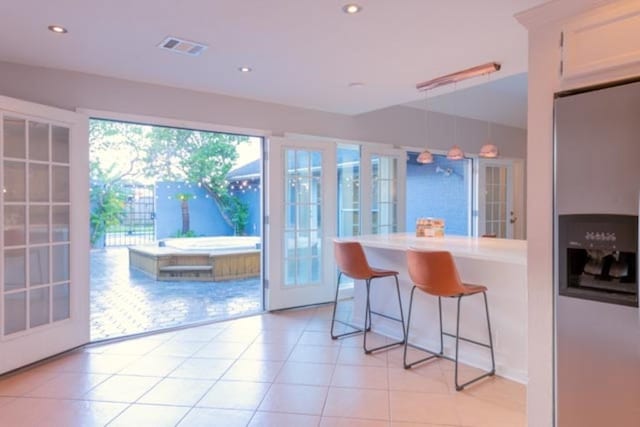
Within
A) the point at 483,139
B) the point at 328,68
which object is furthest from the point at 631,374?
the point at 483,139

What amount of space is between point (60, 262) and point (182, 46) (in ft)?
6.76

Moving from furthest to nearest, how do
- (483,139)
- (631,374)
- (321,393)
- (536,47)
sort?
(483,139), (321,393), (536,47), (631,374)

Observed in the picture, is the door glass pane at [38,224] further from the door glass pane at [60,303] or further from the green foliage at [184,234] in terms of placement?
the green foliage at [184,234]

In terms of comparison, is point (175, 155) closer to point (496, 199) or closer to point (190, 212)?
point (190, 212)

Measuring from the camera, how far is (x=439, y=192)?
8.35 metres

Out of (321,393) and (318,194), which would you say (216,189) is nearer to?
(318,194)

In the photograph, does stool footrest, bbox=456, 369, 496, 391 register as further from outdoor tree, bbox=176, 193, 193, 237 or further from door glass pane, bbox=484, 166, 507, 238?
outdoor tree, bbox=176, 193, 193, 237

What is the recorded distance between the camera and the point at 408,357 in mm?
3238

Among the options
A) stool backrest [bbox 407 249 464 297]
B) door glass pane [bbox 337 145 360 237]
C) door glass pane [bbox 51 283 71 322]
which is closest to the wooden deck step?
door glass pane [bbox 337 145 360 237]

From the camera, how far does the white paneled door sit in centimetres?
301

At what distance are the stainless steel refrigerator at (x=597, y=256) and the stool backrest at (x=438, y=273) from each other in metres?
0.80

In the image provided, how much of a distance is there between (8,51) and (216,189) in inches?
305

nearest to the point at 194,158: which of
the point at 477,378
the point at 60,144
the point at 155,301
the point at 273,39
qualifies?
the point at 155,301

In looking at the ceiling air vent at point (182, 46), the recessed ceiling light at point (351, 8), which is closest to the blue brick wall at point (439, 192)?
the ceiling air vent at point (182, 46)
